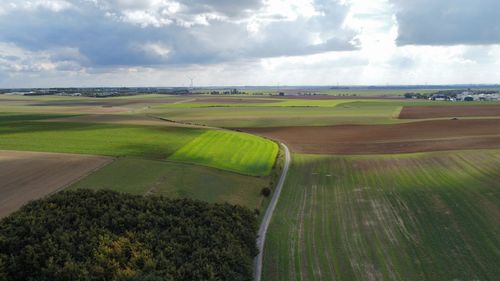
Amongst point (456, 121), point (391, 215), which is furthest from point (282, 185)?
point (456, 121)

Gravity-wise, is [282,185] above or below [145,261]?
below

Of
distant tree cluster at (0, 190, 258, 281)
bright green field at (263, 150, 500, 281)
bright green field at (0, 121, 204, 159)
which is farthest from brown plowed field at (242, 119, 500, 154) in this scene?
distant tree cluster at (0, 190, 258, 281)

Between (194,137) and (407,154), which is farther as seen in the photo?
(194,137)

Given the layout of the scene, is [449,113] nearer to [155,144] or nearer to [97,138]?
[155,144]

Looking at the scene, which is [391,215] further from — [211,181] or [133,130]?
[133,130]

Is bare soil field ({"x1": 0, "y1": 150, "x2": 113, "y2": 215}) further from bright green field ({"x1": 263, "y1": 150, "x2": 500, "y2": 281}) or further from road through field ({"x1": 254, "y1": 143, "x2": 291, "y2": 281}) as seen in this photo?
bright green field ({"x1": 263, "y1": 150, "x2": 500, "y2": 281})

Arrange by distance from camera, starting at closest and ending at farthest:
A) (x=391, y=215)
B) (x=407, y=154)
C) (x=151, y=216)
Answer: (x=151, y=216) → (x=391, y=215) → (x=407, y=154)

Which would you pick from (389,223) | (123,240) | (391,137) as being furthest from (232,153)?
(123,240)
